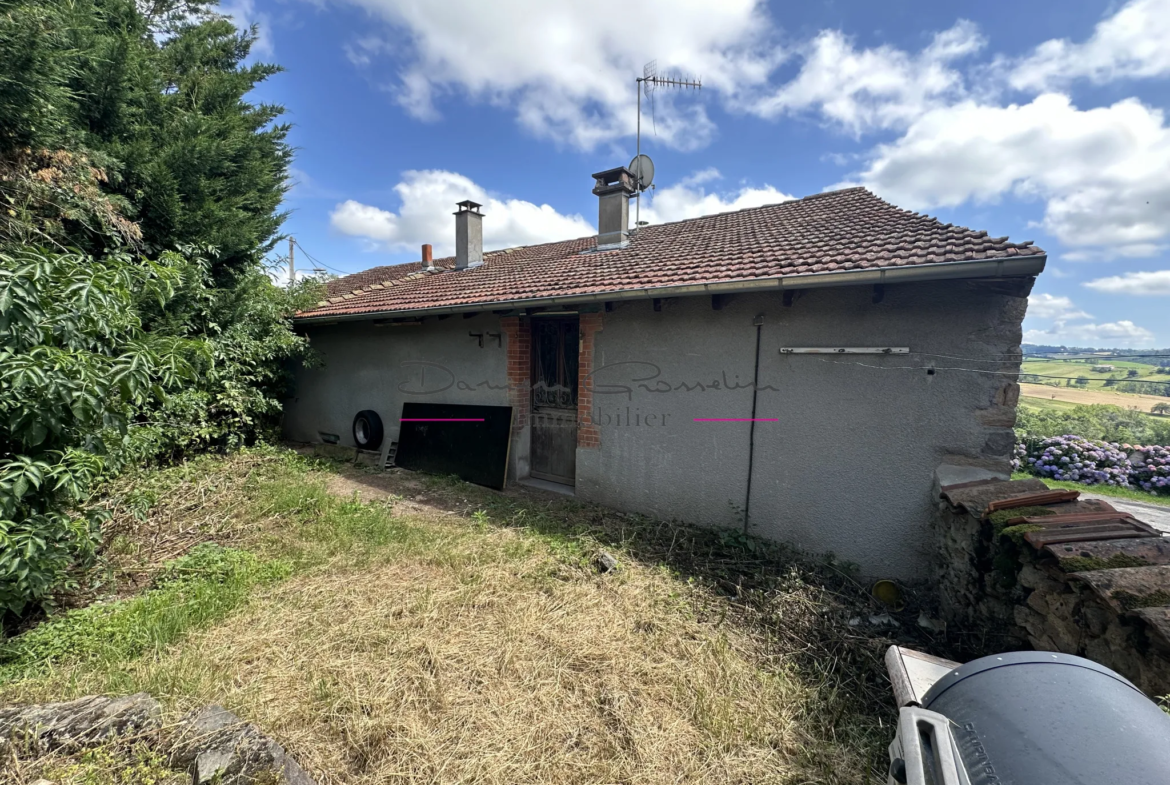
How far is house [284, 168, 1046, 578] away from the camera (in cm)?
377

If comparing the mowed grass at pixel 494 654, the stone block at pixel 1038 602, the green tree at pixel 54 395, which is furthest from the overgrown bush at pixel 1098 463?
the green tree at pixel 54 395

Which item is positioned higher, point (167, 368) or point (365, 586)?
point (167, 368)

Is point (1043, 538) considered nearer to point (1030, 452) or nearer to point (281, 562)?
point (281, 562)

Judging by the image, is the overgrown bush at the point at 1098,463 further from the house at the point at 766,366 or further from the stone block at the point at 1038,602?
the stone block at the point at 1038,602

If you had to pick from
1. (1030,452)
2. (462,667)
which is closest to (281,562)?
(462,667)

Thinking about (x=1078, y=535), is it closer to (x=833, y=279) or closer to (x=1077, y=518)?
(x=1077, y=518)

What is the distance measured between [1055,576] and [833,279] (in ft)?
8.09

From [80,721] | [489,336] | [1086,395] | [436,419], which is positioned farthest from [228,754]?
[1086,395]

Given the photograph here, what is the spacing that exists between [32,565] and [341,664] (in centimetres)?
193

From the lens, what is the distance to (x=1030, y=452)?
934 centimetres

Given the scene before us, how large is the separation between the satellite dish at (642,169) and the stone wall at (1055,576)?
7.68 metres

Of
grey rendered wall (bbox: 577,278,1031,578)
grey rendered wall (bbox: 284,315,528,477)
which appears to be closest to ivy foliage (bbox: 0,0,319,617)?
grey rendered wall (bbox: 284,315,528,477)

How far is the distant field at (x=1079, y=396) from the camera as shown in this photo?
15.3 feet

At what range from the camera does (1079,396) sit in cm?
706
